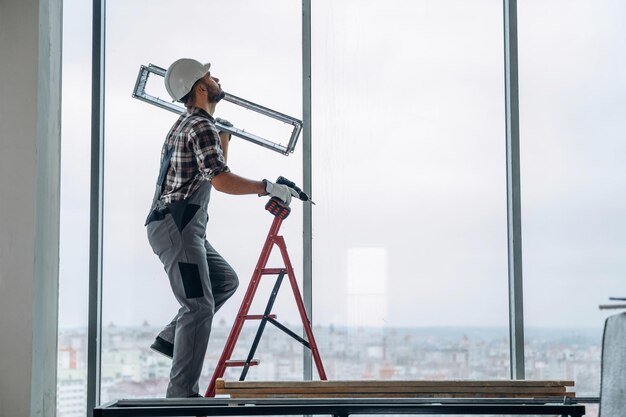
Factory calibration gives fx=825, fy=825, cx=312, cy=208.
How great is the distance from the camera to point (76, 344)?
13.8 ft

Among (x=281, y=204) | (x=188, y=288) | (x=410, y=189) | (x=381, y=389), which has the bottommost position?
(x=381, y=389)

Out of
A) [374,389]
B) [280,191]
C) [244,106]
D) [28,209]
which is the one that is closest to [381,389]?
[374,389]

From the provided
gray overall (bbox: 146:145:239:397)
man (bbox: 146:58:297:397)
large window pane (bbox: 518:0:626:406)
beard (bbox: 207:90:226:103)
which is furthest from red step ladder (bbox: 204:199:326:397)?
large window pane (bbox: 518:0:626:406)

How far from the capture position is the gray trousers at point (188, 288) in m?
3.48

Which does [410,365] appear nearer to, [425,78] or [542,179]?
[542,179]

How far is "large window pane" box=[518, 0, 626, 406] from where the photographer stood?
163 inches

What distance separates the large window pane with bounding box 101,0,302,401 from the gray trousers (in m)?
0.61

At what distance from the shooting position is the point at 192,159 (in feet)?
11.8

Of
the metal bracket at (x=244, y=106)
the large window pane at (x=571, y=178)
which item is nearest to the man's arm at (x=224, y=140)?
the metal bracket at (x=244, y=106)

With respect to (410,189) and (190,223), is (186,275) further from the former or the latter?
(410,189)

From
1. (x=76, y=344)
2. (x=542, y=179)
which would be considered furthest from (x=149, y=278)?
(x=542, y=179)

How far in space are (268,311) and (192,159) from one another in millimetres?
813

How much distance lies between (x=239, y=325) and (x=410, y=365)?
0.92m

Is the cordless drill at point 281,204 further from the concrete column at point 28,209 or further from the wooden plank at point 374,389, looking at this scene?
the concrete column at point 28,209
